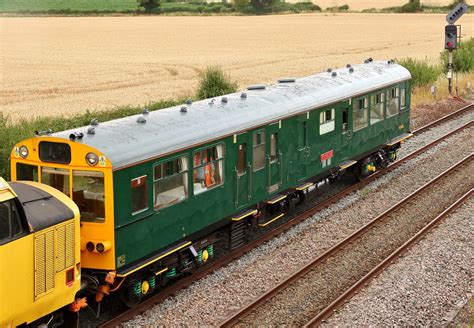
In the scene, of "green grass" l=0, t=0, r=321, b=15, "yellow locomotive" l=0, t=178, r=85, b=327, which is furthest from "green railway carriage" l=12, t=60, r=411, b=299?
"green grass" l=0, t=0, r=321, b=15

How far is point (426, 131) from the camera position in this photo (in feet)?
87.4

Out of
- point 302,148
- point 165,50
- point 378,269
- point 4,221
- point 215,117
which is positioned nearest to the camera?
point 4,221

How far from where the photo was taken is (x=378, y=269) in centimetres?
1361

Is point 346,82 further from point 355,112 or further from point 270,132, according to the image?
point 270,132

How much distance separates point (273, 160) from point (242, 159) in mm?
1278

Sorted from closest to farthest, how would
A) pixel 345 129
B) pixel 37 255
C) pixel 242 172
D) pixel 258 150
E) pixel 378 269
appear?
1. pixel 37 255
2. pixel 378 269
3. pixel 242 172
4. pixel 258 150
5. pixel 345 129

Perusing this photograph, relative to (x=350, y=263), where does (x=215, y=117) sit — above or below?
above

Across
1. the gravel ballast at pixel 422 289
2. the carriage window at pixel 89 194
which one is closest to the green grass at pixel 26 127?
the carriage window at pixel 89 194

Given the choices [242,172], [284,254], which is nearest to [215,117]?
[242,172]

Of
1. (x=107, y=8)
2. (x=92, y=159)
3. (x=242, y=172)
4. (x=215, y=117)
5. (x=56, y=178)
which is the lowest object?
(x=242, y=172)

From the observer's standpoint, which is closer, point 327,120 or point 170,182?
point 170,182

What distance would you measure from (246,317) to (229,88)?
1567 cm

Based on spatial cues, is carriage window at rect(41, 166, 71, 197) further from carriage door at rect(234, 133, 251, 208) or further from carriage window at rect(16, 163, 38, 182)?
carriage door at rect(234, 133, 251, 208)

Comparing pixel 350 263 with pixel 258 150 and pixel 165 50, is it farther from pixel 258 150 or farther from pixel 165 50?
pixel 165 50
